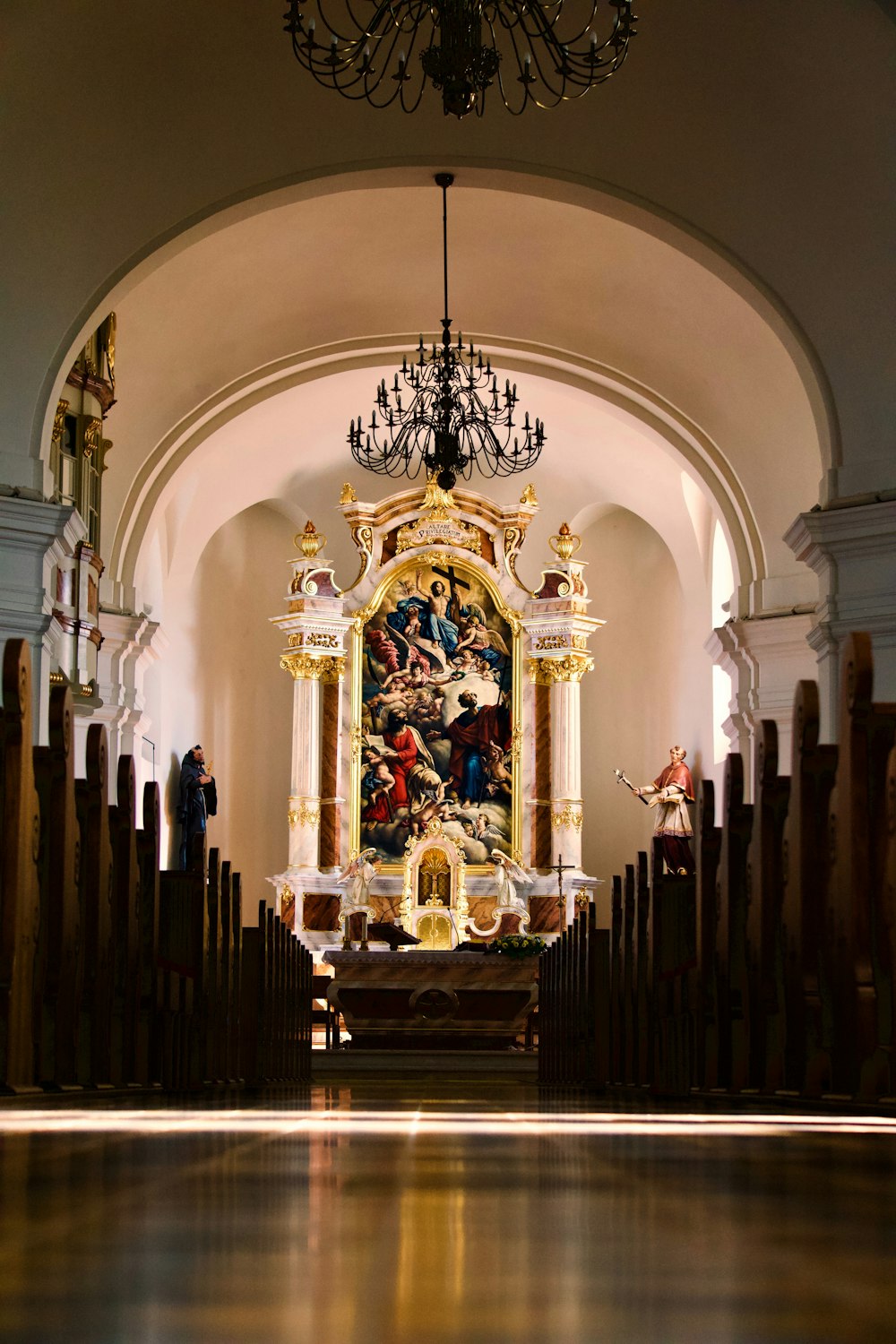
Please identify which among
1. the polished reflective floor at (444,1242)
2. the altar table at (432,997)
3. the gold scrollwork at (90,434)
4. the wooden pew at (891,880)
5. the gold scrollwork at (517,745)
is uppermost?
the gold scrollwork at (90,434)

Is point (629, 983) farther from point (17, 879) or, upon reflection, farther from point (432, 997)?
point (432, 997)

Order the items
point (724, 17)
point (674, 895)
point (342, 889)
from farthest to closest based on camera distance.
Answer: point (342, 889), point (724, 17), point (674, 895)

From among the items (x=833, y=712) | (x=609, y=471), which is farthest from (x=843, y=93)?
(x=609, y=471)

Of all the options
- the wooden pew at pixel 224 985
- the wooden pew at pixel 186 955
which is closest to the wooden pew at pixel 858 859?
the wooden pew at pixel 186 955

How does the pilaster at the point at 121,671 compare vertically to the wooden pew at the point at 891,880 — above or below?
above

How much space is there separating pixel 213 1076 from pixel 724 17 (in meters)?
6.78

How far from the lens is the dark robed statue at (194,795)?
16.9 meters

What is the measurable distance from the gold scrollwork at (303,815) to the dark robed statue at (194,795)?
0.86 metres

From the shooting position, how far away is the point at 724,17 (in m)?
9.60

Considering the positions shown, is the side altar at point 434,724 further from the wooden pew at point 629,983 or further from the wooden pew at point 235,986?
the wooden pew at point 629,983

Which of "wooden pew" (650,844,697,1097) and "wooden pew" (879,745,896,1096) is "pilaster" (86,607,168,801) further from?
"wooden pew" (879,745,896,1096)

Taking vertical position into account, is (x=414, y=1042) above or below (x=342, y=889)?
below

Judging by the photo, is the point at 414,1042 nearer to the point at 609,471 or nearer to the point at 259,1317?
the point at 609,471

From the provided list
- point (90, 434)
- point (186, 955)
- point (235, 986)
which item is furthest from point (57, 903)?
point (90, 434)
